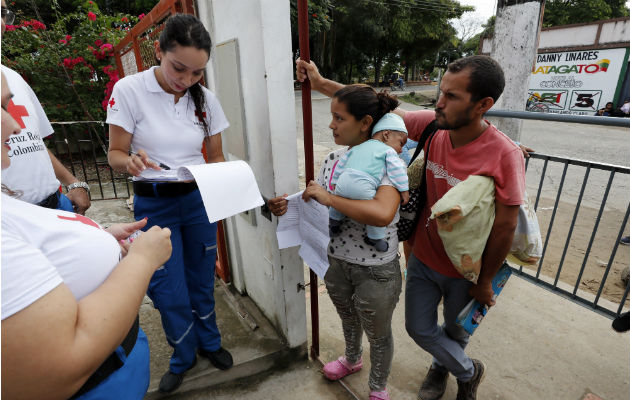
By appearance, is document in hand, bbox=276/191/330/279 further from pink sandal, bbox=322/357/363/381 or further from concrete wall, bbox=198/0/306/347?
pink sandal, bbox=322/357/363/381

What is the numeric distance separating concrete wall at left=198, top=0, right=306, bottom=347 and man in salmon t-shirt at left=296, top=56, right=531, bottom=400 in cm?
17

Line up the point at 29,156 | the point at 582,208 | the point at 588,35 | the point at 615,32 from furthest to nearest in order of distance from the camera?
the point at 588,35, the point at 615,32, the point at 582,208, the point at 29,156

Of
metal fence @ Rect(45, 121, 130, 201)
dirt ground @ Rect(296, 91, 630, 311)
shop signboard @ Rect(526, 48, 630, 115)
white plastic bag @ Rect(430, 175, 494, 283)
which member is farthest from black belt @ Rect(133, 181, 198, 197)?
shop signboard @ Rect(526, 48, 630, 115)

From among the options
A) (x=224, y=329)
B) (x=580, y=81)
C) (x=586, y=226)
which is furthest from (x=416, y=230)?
(x=580, y=81)

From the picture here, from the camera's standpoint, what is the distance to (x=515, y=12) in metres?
3.36

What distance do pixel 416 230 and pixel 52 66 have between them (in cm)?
767

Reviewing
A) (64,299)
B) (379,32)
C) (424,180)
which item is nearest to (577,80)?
(379,32)

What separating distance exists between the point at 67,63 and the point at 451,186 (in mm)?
7544

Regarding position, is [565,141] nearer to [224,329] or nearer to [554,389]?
[554,389]

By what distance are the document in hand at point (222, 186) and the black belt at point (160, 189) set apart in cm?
21

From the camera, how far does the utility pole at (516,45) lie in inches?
131

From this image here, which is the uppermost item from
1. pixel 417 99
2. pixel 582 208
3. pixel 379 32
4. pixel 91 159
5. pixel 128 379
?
pixel 379 32

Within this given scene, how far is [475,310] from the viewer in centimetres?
179

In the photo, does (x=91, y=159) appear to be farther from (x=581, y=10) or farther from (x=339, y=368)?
(x=581, y=10)
